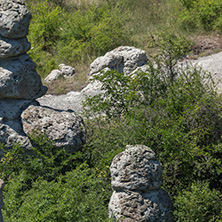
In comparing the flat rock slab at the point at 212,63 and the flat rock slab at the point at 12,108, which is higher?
the flat rock slab at the point at 12,108

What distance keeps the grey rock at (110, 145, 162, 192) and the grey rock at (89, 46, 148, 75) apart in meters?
7.69

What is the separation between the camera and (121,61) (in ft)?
A: 45.2

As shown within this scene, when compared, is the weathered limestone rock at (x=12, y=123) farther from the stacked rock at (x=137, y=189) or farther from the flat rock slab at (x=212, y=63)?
the flat rock slab at (x=212, y=63)

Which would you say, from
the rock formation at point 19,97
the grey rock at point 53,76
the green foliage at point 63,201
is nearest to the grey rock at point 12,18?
the rock formation at point 19,97

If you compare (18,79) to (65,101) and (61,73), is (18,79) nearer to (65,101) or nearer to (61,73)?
(65,101)

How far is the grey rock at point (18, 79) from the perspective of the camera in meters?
8.02

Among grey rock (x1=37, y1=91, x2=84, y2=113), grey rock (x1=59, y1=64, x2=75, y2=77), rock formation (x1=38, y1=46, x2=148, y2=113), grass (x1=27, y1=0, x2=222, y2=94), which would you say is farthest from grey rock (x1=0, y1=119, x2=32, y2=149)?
grey rock (x1=59, y1=64, x2=75, y2=77)

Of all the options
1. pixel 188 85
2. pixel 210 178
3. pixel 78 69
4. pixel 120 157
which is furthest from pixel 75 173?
pixel 78 69

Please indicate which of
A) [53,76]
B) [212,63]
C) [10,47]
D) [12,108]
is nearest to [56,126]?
[12,108]

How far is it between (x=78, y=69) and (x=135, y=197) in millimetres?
10076

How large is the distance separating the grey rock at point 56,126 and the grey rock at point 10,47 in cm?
110

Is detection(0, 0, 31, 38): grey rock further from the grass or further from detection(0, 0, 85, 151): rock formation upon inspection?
the grass

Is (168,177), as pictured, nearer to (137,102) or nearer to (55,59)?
(137,102)

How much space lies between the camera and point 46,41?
1820cm
